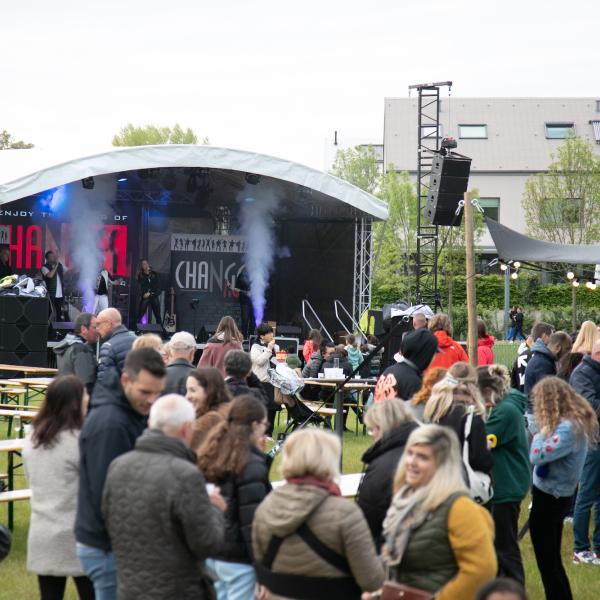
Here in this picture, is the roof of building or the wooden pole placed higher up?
the roof of building

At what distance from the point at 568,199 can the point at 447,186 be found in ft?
68.7

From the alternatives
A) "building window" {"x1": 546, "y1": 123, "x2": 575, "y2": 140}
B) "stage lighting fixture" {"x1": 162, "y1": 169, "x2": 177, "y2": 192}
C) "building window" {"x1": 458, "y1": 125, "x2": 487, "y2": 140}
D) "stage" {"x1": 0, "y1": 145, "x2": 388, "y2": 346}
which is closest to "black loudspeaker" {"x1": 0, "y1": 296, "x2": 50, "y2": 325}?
"stage" {"x1": 0, "y1": 145, "x2": 388, "y2": 346}

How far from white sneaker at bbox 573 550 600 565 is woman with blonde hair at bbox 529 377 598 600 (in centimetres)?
128

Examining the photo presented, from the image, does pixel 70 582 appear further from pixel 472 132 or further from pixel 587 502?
pixel 472 132

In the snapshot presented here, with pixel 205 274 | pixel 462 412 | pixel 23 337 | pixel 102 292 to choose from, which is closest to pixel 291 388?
pixel 462 412

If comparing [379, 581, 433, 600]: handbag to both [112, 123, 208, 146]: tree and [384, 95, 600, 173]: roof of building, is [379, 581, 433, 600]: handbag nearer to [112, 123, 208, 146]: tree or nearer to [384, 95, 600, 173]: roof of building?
[384, 95, 600, 173]: roof of building

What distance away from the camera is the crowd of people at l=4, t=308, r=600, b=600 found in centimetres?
344

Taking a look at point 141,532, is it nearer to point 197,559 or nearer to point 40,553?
point 197,559

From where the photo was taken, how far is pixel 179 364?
658 centimetres

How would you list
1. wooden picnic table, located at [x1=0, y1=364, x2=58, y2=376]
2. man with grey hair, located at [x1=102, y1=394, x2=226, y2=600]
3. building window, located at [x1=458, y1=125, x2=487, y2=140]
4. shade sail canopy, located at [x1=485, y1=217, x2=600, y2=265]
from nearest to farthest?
man with grey hair, located at [x1=102, y1=394, x2=226, y2=600], shade sail canopy, located at [x1=485, y1=217, x2=600, y2=265], wooden picnic table, located at [x1=0, y1=364, x2=58, y2=376], building window, located at [x1=458, y1=125, x2=487, y2=140]

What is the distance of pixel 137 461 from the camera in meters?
3.62

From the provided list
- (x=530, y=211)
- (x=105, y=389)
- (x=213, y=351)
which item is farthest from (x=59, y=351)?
(x=530, y=211)

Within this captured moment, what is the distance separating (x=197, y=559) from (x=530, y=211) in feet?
115

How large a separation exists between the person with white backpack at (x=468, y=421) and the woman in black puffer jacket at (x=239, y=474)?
1.25 metres
